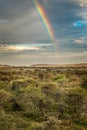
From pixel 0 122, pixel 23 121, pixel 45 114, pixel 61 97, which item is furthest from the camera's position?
pixel 61 97

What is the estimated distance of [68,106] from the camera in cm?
2077

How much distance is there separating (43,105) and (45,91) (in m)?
4.37

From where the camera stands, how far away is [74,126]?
52.9 feet

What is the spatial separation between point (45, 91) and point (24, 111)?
5497 mm

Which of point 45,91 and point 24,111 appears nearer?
point 24,111

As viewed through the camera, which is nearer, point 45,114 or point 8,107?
point 45,114

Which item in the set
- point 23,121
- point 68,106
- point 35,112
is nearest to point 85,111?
point 68,106

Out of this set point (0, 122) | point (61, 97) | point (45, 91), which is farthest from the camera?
point (45, 91)

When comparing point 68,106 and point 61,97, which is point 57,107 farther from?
point 61,97

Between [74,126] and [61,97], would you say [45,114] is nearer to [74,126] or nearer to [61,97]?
[74,126]

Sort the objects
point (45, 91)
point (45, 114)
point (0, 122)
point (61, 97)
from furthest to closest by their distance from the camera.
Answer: point (45, 91), point (61, 97), point (45, 114), point (0, 122)

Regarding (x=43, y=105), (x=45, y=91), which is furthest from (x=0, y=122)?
(x=45, y=91)

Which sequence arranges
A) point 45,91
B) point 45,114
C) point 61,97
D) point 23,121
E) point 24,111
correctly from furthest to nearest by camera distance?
point 45,91
point 61,97
point 24,111
point 45,114
point 23,121

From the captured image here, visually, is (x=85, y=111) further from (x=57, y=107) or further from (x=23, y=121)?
(x=23, y=121)
